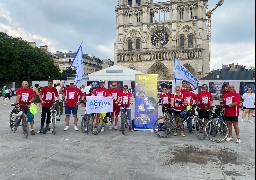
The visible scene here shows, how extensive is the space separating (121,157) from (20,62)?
48.0 meters

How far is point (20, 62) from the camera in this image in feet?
160

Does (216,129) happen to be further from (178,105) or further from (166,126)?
(166,126)

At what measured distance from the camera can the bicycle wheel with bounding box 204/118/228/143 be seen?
839 cm

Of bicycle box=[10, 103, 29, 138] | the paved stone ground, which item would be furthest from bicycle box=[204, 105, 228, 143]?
bicycle box=[10, 103, 29, 138]

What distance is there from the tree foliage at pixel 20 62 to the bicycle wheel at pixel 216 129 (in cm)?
4278

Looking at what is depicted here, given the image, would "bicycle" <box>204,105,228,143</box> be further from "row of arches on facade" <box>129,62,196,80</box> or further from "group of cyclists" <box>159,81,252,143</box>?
"row of arches on facade" <box>129,62,196,80</box>

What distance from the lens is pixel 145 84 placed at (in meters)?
10.3

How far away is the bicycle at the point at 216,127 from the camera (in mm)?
8367

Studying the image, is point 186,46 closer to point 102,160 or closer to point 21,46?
point 21,46

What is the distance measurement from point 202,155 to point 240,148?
158 centimetres

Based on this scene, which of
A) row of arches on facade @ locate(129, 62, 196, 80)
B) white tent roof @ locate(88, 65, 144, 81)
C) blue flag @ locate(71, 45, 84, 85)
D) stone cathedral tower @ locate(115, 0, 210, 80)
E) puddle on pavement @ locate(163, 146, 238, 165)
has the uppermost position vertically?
stone cathedral tower @ locate(115, 0, 210, 80)

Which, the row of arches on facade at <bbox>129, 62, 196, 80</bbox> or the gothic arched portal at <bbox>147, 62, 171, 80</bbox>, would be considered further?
the gothic arched portal at <bbox>147, 62, 171, 80</bbox>

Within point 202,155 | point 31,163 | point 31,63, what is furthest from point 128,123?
point 31,63

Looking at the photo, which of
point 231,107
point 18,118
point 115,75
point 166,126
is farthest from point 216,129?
point 115,75
